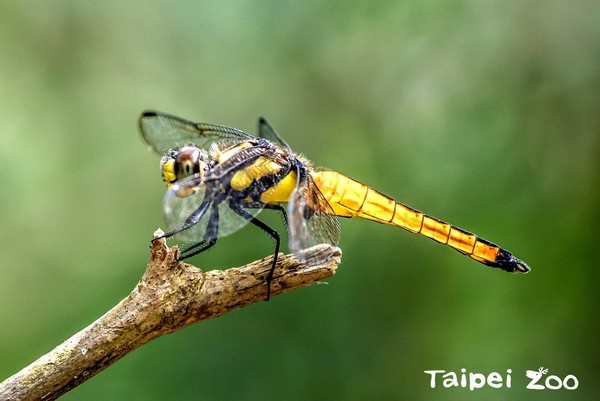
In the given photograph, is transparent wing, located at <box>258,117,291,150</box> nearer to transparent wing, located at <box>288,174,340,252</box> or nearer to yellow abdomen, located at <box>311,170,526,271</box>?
yellow abdomen, located at <box>311,170,526,271</box>

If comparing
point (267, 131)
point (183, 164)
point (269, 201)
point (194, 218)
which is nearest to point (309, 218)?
point (269, 201)

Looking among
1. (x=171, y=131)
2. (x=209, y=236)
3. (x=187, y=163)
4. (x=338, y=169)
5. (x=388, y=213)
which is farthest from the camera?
(x=338, y=169)

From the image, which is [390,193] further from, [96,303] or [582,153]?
[96,303]

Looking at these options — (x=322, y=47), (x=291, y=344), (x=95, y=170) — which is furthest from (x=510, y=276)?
(x=95, y=170)

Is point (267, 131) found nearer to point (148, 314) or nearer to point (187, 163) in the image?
point (187, 163)

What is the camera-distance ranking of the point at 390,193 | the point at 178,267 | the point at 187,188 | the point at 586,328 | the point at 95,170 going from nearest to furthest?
the point at 178,267, the point at 187,188, the point at 586,328, the point at 390,193, the point at 95,170

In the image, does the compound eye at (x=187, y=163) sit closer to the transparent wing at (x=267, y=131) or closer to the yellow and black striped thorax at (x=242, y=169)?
the yellow and black striped thorax at (x=242, y=169)

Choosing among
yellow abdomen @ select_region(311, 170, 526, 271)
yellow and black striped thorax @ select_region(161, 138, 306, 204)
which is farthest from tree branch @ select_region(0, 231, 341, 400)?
yellow abdomen @ select_region(311, 170, 526, 271)
